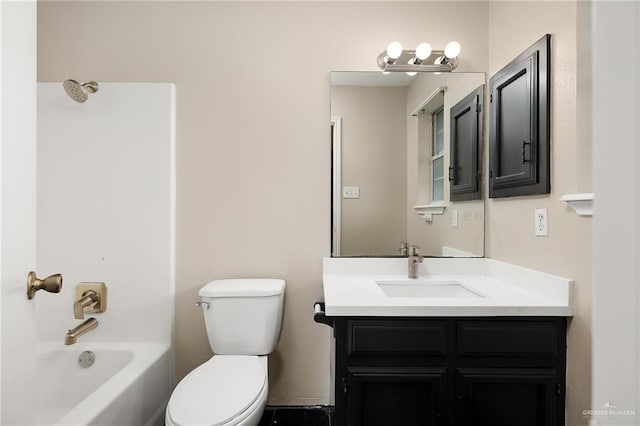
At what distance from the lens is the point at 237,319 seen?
5.64ft

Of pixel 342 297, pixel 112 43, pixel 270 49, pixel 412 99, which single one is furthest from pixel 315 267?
pixel 112 43

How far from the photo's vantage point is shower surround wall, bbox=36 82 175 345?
6.14 ft

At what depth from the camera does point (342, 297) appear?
143 centimetres

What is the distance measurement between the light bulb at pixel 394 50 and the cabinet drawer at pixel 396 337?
1336 millimetres

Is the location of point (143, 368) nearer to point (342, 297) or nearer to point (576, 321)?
point (342, 297)

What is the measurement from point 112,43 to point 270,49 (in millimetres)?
874

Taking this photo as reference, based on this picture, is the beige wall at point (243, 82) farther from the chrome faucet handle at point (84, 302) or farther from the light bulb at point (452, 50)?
the chrome faucet handle at point (84, 302)

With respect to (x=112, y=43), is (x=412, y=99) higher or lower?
lower

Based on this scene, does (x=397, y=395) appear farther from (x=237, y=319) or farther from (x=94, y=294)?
(x=94, y=294)

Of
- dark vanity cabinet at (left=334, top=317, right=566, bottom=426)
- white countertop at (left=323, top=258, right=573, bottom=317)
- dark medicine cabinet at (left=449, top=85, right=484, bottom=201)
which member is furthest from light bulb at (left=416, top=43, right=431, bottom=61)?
dark vanity cabinet at (left=334, top=317, right=566, bottom=426)

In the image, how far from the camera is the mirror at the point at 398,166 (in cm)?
193

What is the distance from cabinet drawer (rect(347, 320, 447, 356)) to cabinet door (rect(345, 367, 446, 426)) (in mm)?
65

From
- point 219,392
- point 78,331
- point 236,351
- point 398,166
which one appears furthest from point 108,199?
point 398,166

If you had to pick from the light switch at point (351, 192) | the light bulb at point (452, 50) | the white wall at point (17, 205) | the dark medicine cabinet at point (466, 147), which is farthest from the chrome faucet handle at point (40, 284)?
the light bulb at point (452, 50)
